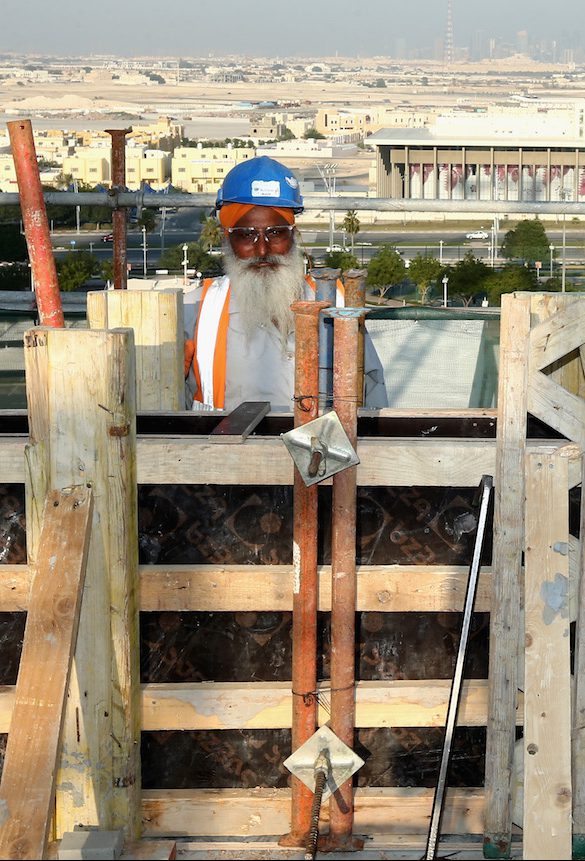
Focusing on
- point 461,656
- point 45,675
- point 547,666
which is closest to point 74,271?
Result: point 461,656

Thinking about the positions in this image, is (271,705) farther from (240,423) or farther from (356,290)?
(356,290)

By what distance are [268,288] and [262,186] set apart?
45 centimetres

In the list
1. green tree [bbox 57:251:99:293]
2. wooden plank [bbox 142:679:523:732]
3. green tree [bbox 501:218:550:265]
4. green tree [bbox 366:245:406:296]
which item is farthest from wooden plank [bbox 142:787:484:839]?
green tree [bbox 501:218:550:265]

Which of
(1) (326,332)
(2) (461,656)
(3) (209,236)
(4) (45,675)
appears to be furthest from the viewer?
(3) (209,236)

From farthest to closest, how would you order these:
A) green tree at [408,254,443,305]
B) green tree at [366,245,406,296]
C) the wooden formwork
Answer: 1. green tree at [408,254,443,305]
2. green tree at [366,245,406,296]
3. the wooden formwork

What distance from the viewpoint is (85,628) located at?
347 centimetres

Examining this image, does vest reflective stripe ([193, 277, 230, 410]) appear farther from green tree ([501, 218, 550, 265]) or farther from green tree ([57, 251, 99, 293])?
green tree ([501, 218, 550, 265])

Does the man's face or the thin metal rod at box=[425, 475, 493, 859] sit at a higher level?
the man's face

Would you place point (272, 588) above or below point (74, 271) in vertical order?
above

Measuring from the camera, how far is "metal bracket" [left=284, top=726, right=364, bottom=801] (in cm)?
363

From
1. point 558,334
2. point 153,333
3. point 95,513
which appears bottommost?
point 95,513

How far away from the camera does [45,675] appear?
318 cm

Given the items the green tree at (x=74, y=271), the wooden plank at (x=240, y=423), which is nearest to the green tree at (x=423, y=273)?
the green tree at (x=74, y=271)

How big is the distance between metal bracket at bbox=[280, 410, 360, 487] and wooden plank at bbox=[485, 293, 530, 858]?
1.60 ft
